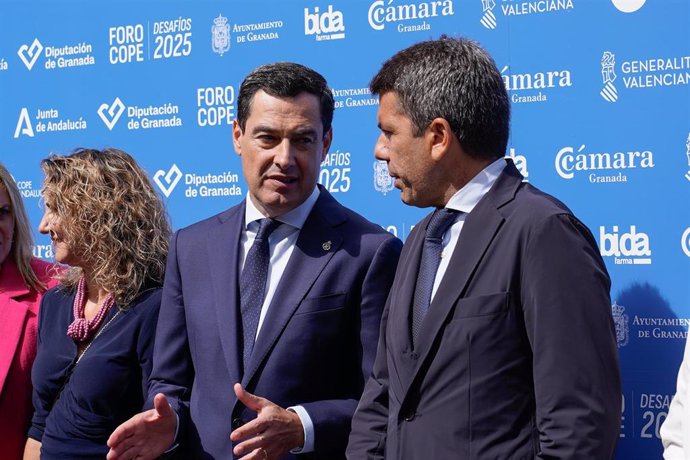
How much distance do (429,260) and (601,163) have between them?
103 cm

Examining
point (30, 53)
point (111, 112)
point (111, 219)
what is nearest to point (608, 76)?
point (111, 219)

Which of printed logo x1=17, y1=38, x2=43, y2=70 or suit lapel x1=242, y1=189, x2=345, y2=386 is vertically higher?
printed logo x1=17, y1=38, x2=43, y2=70

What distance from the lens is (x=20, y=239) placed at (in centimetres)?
388

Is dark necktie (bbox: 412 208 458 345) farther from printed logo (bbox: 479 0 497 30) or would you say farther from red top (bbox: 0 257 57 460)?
red top (bbox: 0 257 57 460)

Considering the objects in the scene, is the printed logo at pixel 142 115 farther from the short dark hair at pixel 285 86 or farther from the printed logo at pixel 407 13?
the short dark hair at pixel 285 86

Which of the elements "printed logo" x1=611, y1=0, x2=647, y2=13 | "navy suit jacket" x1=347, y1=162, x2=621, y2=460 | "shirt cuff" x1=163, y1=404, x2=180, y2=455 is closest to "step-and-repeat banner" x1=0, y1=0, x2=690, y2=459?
"printed logo" x1=611, y1=0, x2=647, y2=13

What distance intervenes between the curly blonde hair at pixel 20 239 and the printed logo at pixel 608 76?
2.31m

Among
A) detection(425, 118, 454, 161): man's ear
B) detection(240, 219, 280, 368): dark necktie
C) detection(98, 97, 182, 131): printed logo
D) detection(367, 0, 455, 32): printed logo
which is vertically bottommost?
detection(240, 219, 280, 368): dark necktie

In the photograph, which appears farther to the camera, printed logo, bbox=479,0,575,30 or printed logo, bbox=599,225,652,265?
printed logo, bbox=479,0,575,30

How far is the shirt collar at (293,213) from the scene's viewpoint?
2.95 m

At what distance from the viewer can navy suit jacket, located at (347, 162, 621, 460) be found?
198 centimetres

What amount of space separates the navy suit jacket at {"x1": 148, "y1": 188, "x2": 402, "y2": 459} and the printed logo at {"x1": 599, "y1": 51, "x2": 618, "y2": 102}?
0.86 metres

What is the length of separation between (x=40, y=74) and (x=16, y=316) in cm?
135

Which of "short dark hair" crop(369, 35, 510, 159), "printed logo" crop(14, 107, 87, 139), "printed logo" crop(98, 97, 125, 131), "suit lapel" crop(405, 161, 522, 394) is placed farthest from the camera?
"printed logo" crop(14, 107, 87, 139)
